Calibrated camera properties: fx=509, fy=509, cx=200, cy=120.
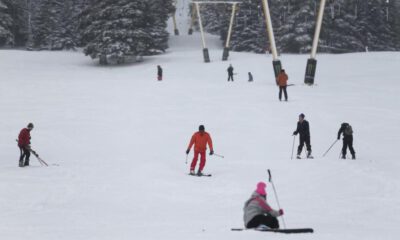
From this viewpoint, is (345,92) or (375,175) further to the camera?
(345,92)

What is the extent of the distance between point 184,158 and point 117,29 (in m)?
35.5

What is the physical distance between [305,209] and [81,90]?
2241cm

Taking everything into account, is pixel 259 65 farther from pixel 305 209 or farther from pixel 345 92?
pixel 305 209

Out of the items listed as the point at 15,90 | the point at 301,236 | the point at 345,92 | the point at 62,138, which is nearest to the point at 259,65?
the point at 345,92

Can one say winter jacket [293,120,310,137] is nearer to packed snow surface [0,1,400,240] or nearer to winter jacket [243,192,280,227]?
packed snow surface [0,1,400,240]

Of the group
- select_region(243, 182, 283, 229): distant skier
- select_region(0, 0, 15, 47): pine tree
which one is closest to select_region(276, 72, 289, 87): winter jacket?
select_region(243, 182, 283, 229): distant skier

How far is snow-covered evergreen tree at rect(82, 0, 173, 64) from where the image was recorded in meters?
48.1

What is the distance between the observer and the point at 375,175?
12734 millimetres

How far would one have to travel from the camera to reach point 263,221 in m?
7.32

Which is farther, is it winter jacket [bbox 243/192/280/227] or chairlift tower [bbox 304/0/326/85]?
chairlift tower [bbox 304/0/326/85]

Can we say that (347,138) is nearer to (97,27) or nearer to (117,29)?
(117,29)

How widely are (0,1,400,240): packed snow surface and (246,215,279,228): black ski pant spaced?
0.79 ft

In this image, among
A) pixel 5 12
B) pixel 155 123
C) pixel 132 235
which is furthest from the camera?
pixel 5 12

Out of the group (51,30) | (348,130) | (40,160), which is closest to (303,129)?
(348,130)
